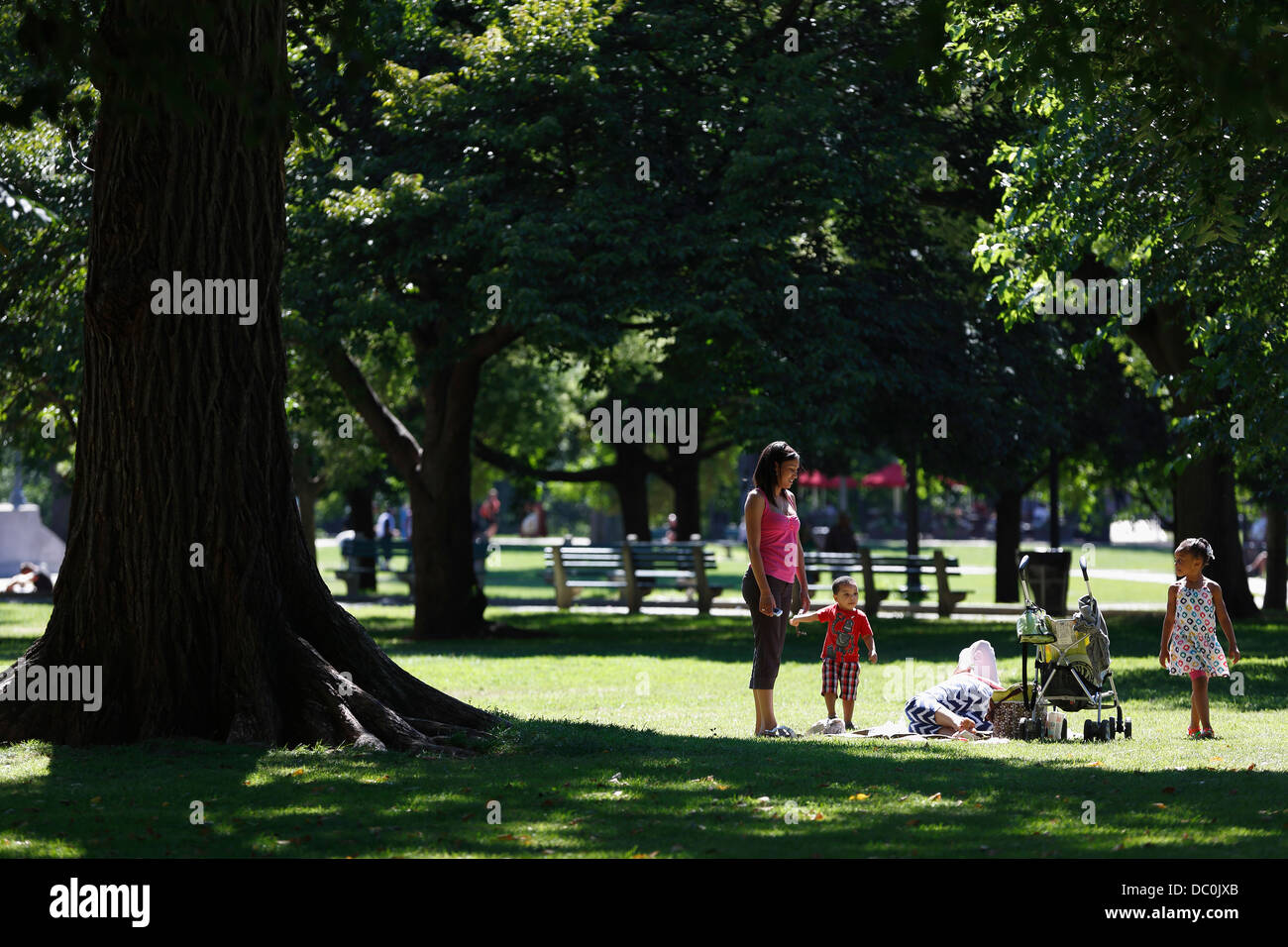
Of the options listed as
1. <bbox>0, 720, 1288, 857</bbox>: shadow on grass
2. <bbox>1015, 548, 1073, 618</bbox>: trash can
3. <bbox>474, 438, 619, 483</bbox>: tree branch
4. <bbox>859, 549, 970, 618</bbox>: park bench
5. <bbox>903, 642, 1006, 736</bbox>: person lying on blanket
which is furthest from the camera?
<bbox>474, 438, 619, 483</bbox>: tree branch

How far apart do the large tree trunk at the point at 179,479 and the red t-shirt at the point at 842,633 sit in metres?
3.28

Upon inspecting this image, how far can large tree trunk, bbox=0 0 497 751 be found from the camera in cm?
924

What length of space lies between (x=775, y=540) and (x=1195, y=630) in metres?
2.90

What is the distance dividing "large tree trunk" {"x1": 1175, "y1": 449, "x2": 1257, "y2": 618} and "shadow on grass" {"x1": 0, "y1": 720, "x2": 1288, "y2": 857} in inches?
572

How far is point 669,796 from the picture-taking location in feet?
26.0

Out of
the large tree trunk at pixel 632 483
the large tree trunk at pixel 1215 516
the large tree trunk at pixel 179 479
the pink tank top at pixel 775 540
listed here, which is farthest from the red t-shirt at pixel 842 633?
the large tree trunk at pixel 632 483

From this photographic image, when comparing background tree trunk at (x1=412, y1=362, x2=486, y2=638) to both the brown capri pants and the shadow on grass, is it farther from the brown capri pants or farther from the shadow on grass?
the shadow on grass

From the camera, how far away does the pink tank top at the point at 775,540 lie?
10820 millimetres

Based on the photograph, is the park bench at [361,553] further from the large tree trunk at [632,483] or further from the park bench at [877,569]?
the park bench at [877,569]

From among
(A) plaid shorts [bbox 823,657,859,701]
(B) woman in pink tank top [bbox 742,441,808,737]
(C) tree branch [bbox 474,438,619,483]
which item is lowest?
(A) plaid shorts [bbox 823,657,859,701]

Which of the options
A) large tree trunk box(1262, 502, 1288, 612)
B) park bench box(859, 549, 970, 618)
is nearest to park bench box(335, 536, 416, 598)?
park bench box(859, 549, 970, 618)

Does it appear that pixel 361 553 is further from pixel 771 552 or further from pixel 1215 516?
pixel 771 552

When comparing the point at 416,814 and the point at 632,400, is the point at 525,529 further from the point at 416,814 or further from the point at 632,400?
the point at 416,814
